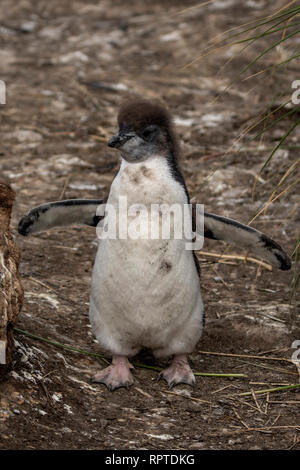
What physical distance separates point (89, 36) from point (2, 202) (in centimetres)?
649

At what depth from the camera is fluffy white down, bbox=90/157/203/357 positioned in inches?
140

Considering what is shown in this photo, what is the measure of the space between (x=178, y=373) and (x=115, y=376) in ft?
1.07

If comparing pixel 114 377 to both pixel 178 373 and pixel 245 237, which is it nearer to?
pixel 178 373

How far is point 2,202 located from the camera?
3.38 meters

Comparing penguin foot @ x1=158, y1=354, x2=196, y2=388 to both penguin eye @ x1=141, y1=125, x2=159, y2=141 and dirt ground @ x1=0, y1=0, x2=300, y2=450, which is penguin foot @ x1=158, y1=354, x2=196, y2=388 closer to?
dirt ground @ x1=0, y1=0, x2=300, y2=450

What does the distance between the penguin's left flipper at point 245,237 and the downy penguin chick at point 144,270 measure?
32 cm

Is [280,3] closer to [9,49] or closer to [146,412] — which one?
[9,49]

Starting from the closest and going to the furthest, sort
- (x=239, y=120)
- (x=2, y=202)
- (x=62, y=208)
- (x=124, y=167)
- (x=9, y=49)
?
(x=2, y=202), (x=124, y=167), (x=62, y=208), (x=239, y=120), (x=9, y=49)

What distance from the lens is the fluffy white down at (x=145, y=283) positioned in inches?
140

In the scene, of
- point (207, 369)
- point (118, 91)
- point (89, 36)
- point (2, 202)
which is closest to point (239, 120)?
point (118, 91)

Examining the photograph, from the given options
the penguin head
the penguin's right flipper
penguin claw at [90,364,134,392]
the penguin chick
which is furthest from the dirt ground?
the penguin's right flipper

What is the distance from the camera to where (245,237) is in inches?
160

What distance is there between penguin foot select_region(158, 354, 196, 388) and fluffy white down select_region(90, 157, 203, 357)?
101mm

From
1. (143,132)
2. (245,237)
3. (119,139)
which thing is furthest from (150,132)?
(245,237)
